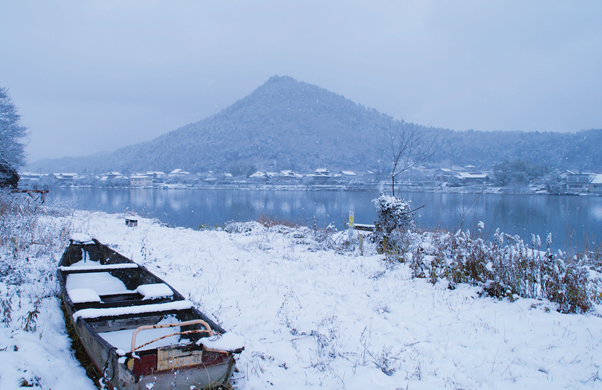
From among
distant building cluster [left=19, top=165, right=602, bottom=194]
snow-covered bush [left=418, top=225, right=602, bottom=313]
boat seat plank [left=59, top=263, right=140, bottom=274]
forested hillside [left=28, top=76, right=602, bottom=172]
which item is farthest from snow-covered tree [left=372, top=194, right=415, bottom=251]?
forested hillside [left=28, top=76, right=602, bottom=172]

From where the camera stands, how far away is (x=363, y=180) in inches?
3890

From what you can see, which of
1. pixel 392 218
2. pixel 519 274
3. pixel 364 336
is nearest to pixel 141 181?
pixel 392 218

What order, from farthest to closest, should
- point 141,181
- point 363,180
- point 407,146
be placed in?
point 141,181 < point 363,180 < point 407,146

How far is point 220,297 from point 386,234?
5.89 m

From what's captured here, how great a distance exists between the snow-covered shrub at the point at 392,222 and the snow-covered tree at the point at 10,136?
681 inches

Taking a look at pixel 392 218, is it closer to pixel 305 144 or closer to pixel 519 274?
pixel 519 274

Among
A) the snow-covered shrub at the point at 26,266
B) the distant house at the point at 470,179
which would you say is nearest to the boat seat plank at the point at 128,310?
the snow-covered shrub at the point at 26,266

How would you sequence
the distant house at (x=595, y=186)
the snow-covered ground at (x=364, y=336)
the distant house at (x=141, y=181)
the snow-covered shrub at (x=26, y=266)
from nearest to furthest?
the snow-covered ground at (x=364, y=336), the snow-covered shrub at (x=26, y=266), the distant house at (x=595, y=186), the distant house at (x=141, y=181)

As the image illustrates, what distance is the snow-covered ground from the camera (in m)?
3.18

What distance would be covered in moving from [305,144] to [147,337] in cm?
14195

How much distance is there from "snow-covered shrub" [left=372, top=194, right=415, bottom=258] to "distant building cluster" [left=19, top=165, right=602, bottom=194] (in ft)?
217

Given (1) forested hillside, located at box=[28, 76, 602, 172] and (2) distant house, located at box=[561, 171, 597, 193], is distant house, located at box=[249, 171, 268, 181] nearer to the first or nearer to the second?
(1) forested hillside, located at box=[28, 76, 602, 172]

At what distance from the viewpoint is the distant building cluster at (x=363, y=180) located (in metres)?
65.7

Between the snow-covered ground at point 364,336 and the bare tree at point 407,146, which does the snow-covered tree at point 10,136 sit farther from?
the bare tree at point 407,146
